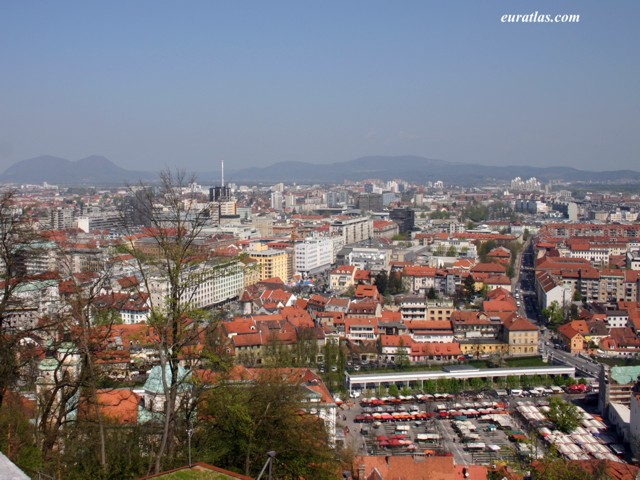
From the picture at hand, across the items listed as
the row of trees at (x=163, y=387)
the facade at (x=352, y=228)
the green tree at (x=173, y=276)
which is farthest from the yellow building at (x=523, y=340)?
the facade at (x=352, y=228)

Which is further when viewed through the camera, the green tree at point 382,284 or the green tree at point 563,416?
the green tree at point 382,284

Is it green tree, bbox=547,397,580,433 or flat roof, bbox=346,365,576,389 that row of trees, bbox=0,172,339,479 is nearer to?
green tree, bbox=547,397,580,433

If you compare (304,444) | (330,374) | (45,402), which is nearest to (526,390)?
(330,374)

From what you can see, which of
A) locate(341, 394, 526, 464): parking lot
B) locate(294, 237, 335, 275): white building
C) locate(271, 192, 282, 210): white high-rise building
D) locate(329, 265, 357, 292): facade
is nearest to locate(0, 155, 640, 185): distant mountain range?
locate(271, 192, 282, 210): white high-rise building

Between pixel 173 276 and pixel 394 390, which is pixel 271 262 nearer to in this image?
pixel 394 390

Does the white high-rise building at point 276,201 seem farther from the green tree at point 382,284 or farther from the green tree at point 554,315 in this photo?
the green tree at point 554,315

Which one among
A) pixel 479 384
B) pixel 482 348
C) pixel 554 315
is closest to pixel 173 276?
pixel 479 384
